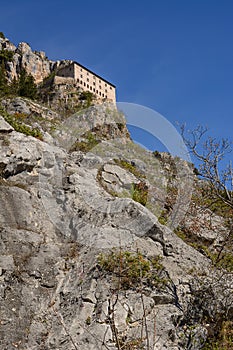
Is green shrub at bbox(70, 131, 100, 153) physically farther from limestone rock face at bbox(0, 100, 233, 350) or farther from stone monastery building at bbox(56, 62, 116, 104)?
stone monastery building at bbox(56, 62, 116, 104)

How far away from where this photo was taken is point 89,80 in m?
67.3

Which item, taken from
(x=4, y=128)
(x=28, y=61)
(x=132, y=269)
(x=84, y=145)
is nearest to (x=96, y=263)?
(x=132, y=269)

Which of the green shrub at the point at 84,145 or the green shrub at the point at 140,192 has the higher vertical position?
the green shrub at the point at 84,145

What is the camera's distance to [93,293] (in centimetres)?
702

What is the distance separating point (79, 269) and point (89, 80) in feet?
207

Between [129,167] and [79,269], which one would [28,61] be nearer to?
[129,167]

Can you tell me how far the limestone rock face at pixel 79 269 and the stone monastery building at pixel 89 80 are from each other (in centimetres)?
5644

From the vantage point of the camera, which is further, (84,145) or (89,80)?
(89,80)

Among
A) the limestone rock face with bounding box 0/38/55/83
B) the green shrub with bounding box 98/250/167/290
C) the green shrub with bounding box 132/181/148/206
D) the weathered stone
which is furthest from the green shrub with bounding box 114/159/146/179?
the limestone rock face with bounding box 0/38/55/83

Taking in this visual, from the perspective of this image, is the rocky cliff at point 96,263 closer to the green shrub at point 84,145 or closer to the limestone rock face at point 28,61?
the green shrub at point 84,145

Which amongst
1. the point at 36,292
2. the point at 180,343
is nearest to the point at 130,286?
the point at 180,343

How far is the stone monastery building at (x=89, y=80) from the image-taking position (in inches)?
2603

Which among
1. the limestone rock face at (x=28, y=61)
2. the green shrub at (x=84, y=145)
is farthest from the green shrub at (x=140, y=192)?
Result: the limestone rock face at (x=28, y=61)

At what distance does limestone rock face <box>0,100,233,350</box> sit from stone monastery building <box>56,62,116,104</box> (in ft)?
185
